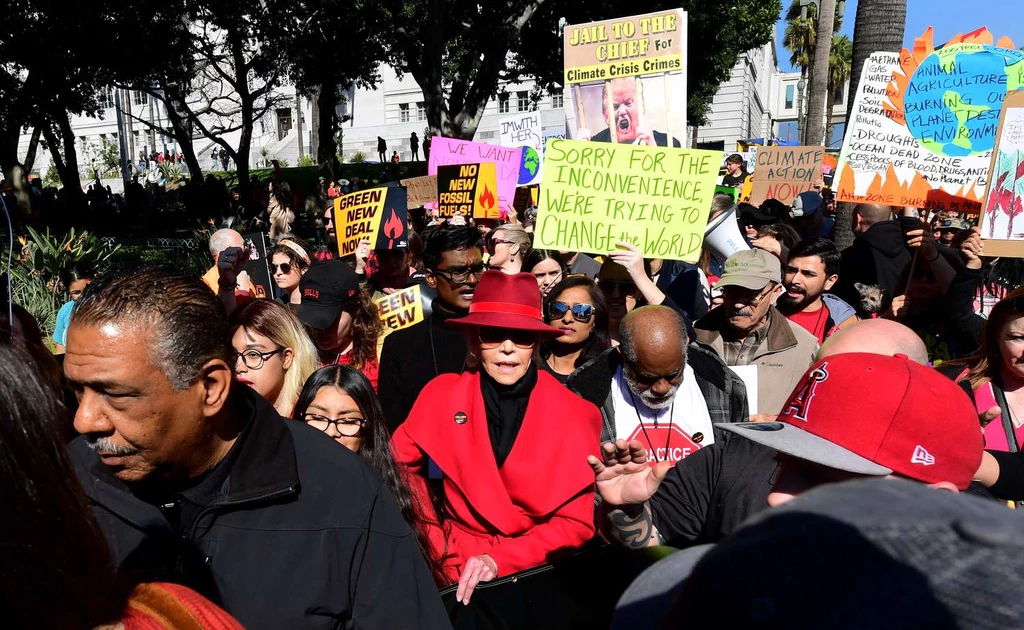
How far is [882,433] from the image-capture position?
1527 mm

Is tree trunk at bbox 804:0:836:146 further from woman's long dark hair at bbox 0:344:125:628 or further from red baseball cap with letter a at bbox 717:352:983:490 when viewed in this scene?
woman's long dark hair at bbox 0:344:125:628

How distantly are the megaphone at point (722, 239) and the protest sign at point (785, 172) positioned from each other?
4619 mm

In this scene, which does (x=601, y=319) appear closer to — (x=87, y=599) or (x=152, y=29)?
(x=87, y=599)

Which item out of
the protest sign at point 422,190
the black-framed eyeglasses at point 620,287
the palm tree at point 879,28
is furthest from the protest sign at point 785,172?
the black-framed eyeglasses at point 620,287

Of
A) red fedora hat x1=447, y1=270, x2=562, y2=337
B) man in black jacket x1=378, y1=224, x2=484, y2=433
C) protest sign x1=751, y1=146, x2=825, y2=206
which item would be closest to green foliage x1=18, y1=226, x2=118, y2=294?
man in black jacket x1=378, y1=224, x2=484, y2=433

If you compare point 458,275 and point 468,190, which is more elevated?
point 468,190

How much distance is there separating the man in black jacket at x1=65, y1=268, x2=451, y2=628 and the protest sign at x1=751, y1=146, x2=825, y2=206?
914 centimetres

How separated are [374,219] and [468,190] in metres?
2.25

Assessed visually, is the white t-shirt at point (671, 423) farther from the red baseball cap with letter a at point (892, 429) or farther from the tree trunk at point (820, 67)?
the tree trunk at point (820, 67)

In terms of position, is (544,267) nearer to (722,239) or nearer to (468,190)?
(722,239)

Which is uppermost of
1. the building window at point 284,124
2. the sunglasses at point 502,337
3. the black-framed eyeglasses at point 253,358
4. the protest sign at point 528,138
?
the building window at point 284,124

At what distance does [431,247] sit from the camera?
4.12 metres

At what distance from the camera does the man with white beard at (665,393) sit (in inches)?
121

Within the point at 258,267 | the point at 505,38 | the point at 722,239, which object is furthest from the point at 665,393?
the point at 505,38
